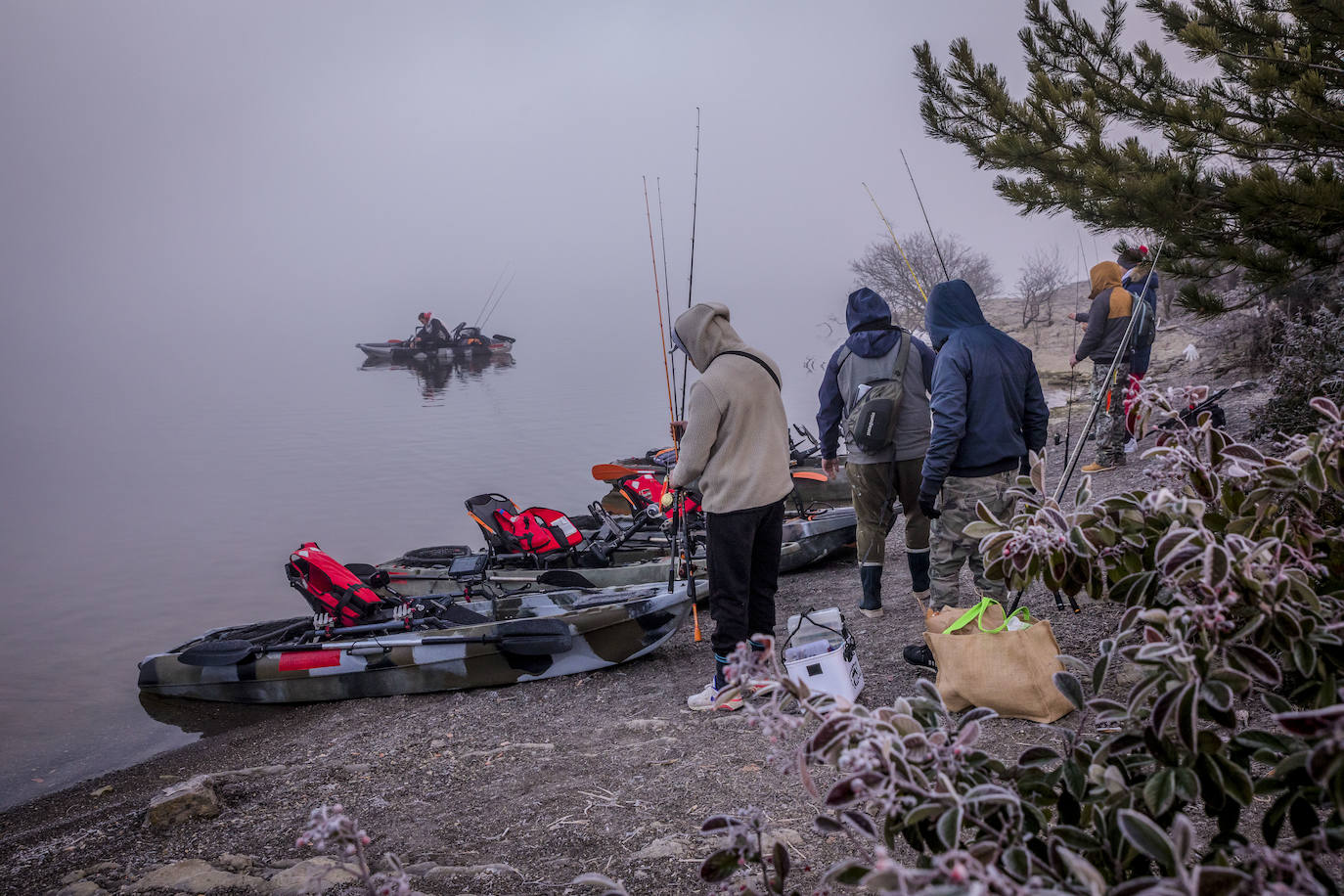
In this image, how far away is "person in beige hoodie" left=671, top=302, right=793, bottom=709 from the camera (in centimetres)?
420

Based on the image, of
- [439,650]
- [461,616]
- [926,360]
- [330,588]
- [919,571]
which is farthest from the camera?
[330,588]

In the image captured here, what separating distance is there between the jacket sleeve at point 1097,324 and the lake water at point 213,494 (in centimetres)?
844

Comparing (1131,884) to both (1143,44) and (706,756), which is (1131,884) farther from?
(1143,44)

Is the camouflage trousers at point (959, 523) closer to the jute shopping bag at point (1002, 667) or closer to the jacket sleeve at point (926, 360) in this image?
the jute shopping bag at point (1002, 667)

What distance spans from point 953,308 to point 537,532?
16.0 feet

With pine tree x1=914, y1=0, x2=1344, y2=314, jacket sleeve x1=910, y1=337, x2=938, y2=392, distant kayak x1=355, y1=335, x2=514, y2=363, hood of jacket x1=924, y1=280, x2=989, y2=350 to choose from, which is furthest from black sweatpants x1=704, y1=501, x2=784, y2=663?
distant kayak x1=355, y1=335, x2=514, y2=363

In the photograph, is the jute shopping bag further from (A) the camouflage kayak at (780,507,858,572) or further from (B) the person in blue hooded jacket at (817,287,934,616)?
(A) the camouflage kayak at (780,507,858,572)

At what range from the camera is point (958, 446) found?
4383 mm

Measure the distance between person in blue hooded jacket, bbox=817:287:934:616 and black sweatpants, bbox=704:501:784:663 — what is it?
95 centimetres

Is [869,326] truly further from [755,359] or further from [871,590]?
[871,590]

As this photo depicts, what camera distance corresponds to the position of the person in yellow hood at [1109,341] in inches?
318

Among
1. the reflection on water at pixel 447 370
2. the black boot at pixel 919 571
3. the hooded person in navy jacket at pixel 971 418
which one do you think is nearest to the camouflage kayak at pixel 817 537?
the black boot at pixel 919 571

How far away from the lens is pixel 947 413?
14.0 ft

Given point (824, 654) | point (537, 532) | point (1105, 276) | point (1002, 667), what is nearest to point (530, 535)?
point (537, 532)
